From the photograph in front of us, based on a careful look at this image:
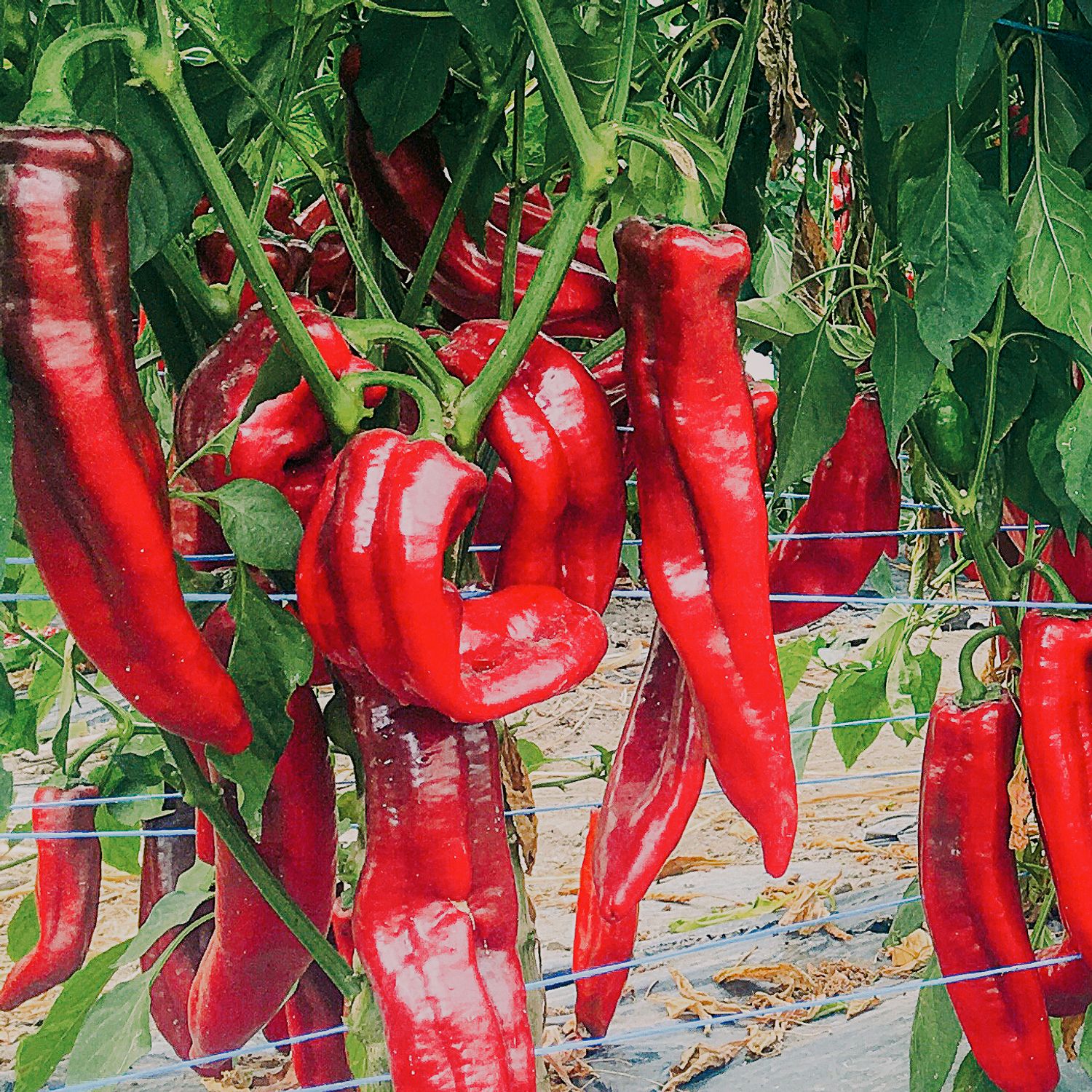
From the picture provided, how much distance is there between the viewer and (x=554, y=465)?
73 centimetres

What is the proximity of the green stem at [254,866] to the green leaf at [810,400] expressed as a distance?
479 millimetres

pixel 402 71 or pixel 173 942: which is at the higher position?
pixel 402 71

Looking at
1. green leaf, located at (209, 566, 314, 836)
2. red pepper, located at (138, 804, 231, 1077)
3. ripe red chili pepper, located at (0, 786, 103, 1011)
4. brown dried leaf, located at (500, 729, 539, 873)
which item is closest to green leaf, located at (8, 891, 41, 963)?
ripe red chili pepper, located at (0, 786, 103, 1011)

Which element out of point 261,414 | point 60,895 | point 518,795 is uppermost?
point 261,414

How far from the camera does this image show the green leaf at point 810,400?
1.00m

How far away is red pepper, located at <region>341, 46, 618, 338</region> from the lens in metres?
0.86

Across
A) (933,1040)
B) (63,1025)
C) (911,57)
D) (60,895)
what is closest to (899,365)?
(911,57)

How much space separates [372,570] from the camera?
→ 628 mm

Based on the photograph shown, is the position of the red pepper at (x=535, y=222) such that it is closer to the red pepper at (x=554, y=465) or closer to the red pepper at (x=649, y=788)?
the red pepper at (x=554, y=465)

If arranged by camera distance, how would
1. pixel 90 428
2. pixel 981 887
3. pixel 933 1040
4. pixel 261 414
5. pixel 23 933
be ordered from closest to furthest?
pixel 90 428 → pixel 261 414 → pixel 981 887 → pixel 933 1040 → pixel 23 933

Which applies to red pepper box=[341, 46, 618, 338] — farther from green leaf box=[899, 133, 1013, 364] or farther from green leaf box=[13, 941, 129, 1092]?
green leaf box=[13, 941, 129, 1092]

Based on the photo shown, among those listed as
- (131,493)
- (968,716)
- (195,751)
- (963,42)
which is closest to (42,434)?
(131,493)

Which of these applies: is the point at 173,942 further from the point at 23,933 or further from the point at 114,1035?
the point at 23,933

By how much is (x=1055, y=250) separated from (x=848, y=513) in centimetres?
35
